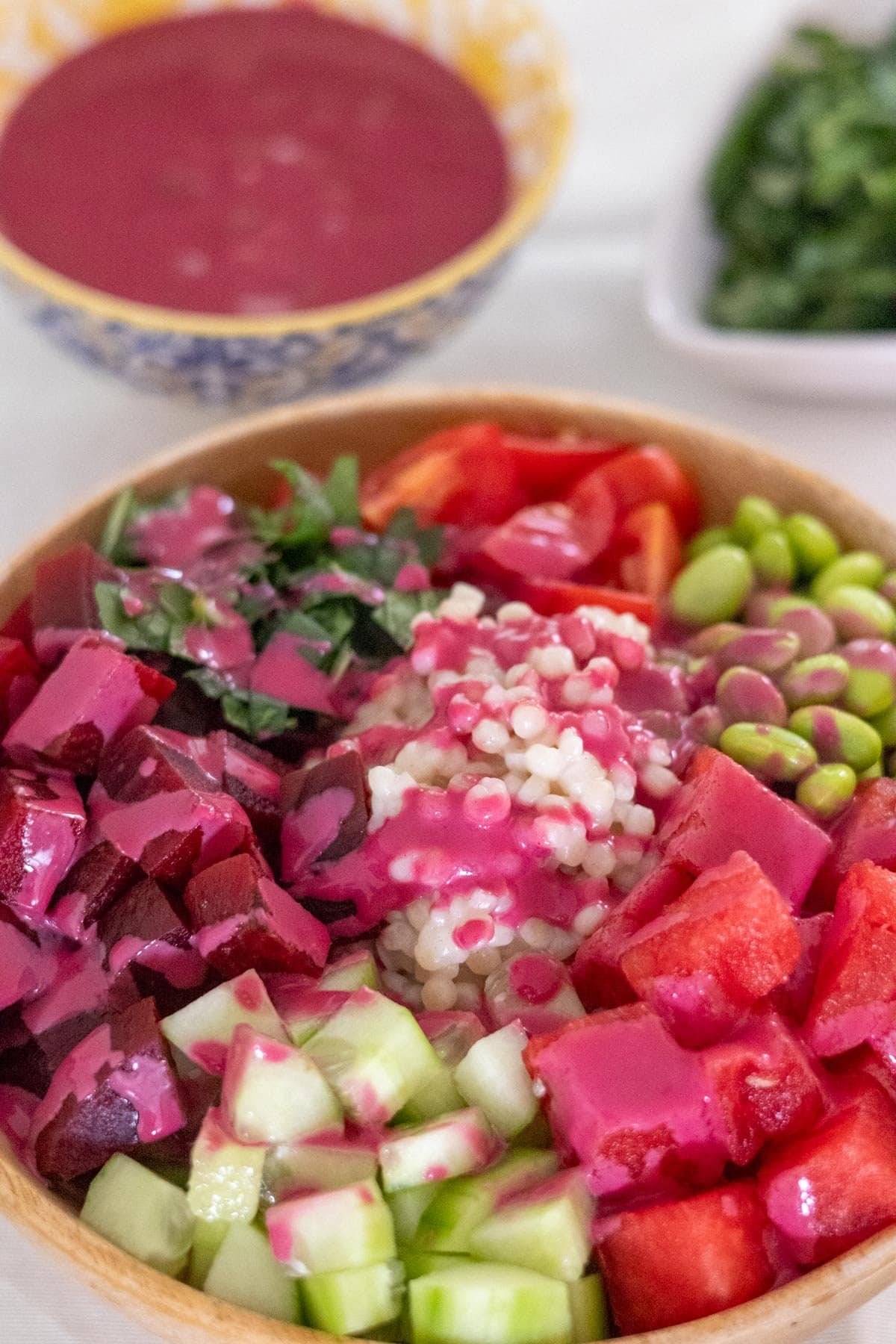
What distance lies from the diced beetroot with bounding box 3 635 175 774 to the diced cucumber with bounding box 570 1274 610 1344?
74 centimetres

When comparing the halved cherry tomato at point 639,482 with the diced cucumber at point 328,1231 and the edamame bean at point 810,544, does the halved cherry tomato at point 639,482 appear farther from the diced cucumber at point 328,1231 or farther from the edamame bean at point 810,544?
the diced cucumber at point 328,1231

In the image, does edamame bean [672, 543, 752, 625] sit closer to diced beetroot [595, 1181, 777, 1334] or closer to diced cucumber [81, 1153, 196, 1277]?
diced beetroot [595, 1181, 777, 1334]

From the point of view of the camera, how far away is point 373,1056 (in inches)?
48.7

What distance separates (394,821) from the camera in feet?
4.73

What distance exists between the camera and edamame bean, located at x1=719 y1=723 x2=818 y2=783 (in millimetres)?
1514

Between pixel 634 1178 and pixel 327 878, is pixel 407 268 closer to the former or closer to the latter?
pixel 327 878

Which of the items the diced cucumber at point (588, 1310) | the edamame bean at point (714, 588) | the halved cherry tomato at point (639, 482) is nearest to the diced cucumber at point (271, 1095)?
the diced cucumber at point (588, 1310)

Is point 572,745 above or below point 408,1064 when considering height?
above

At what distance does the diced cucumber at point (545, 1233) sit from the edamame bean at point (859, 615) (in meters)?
0.81

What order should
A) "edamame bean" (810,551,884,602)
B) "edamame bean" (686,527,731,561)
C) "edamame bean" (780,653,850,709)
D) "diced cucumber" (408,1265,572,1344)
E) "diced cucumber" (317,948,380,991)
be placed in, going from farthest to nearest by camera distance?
"edamame bean" (686,527,731,561)
"edamame bean" (810,551,884,602)
"edamame bean" (780,653,850,709)
"diced cucumber" (317,948,380,991)
"diced cucumber" (408,1265,572,1344)

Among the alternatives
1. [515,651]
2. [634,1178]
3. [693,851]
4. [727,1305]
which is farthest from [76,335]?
[727,1305]

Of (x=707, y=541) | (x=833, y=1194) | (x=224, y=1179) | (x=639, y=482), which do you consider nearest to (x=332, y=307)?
(x=639, y=482)

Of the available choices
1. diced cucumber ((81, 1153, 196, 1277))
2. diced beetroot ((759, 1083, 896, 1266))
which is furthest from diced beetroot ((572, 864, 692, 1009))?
diced cucumber ((81, 1153, 196, 1277))

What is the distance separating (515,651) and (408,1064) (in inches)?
20.8
